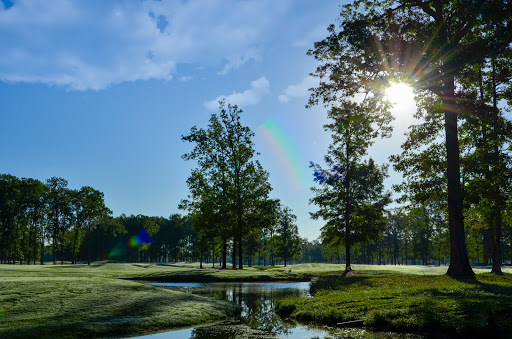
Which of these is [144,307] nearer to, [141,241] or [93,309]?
[93,309]

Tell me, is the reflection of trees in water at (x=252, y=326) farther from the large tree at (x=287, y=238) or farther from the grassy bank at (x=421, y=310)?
the large tree at (x=287, y=238)

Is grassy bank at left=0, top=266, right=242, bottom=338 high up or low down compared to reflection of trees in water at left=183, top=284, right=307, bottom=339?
up

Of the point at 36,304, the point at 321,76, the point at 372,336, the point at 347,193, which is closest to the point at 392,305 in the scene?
the point at 372,336

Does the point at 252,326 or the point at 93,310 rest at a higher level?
the point at 93,310

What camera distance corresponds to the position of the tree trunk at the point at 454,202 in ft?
80.7

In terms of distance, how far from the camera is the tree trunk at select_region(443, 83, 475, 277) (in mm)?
24605

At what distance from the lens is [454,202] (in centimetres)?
2516

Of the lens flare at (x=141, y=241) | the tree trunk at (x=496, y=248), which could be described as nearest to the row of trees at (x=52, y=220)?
the lens flare at (x=141, y=241)

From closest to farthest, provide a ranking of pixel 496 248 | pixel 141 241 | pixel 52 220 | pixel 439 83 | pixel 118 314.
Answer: pixel 118 314
pixel 439 83
pixel 496 248
pixel 52 220
pixel 141 241

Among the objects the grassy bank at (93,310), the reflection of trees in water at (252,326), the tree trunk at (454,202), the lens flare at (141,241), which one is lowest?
the lens flare at (141,241)

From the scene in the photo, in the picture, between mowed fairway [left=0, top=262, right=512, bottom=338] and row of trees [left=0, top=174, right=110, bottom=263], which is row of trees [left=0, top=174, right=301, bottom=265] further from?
mowed fairway [left=0, top=262, right=512, bottom=338]

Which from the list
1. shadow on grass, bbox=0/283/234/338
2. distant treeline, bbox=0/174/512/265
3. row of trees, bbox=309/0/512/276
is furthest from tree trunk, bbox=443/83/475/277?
distant treeline, bbox=0/174/512/265

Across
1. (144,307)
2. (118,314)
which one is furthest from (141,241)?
(118,314)

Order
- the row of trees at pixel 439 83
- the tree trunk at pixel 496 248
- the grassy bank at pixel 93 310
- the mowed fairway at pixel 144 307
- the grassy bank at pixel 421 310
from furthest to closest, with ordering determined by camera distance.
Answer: the tree trunk at pixel 496 248 < the row of trees at pixel 439 83 < the mowed fairway at pixel 144 307 < the grassy bank at pixel 93 310 < the grassy bank at pixel 421 310
